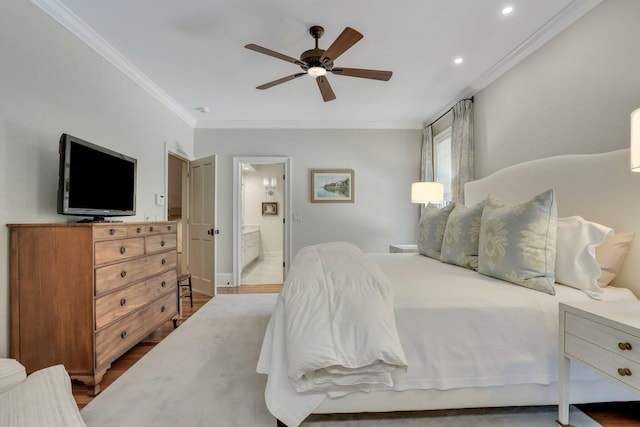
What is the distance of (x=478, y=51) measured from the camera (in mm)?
2627

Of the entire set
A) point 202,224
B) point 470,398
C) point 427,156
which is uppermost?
point 427,156


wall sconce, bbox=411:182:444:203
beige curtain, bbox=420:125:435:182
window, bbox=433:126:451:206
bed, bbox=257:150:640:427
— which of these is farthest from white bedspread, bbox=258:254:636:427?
beige curtain, bbox=420:125:435:182

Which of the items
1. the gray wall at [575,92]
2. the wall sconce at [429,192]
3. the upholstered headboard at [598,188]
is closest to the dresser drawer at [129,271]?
the wall sconce at [429,192]

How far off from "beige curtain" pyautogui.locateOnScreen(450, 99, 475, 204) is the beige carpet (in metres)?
2.35

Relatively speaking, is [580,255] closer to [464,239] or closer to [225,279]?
[464,239]

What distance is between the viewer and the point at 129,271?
2145 millimetres

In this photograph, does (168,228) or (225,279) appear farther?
(225,279)

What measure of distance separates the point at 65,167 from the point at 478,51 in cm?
342

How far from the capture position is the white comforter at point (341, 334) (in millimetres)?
1217

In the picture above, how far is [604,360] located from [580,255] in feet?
2.02

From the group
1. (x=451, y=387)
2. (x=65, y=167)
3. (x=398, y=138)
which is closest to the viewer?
(x=451, y=387)

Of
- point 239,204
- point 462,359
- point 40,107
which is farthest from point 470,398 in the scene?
point 239,204

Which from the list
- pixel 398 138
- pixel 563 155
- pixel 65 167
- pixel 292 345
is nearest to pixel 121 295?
pixel 65 167

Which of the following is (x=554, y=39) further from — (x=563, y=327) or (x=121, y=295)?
(x=121, y=295)
